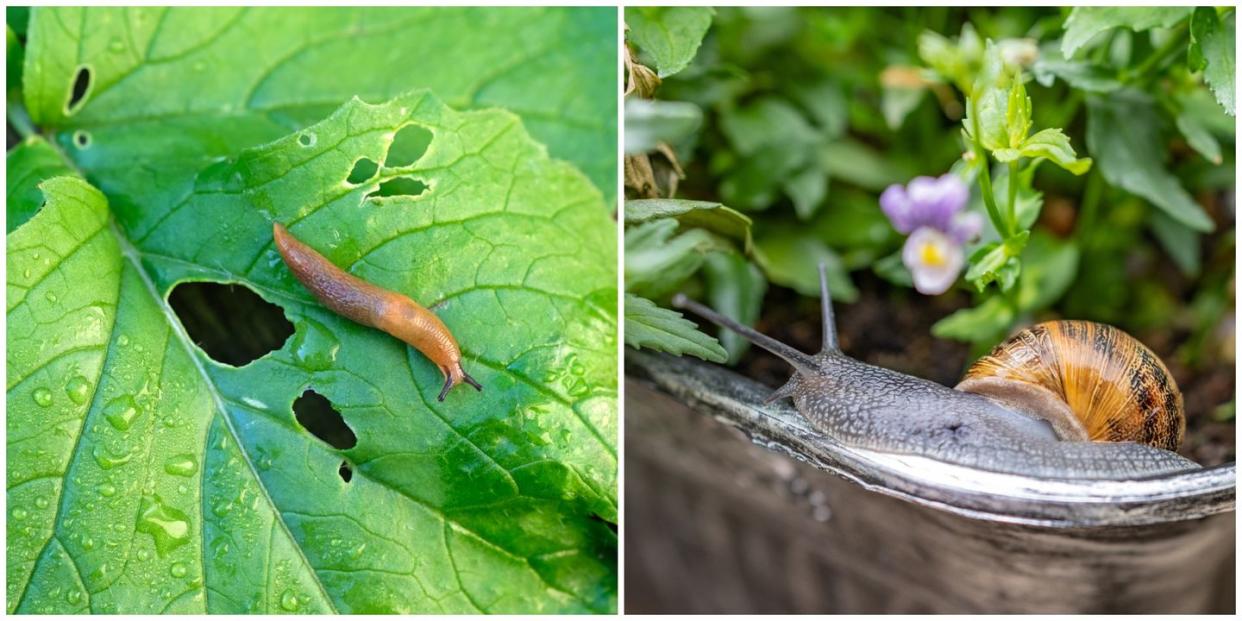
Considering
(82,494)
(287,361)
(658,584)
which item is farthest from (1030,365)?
(658,584)

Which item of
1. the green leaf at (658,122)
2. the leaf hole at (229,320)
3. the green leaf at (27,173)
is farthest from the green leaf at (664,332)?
the green leaf at (27,173)

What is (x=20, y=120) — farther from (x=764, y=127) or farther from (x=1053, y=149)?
(x=1053, y=149)

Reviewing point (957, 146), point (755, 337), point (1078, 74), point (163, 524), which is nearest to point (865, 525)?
point (755, 337)

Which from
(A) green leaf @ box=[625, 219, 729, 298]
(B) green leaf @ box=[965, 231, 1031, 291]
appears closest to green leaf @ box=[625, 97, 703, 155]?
(A) green leaf @ box=[625, 219, 729, 298]

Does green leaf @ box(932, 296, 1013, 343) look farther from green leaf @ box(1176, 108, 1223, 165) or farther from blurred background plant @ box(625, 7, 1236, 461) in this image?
green leaf @ box(1176, 108, 1223, 165)

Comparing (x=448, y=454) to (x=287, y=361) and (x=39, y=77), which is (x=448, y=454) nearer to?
(x=287, y=361)

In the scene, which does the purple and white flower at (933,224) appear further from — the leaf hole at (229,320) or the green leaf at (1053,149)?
the leaf hole at (229,320)
